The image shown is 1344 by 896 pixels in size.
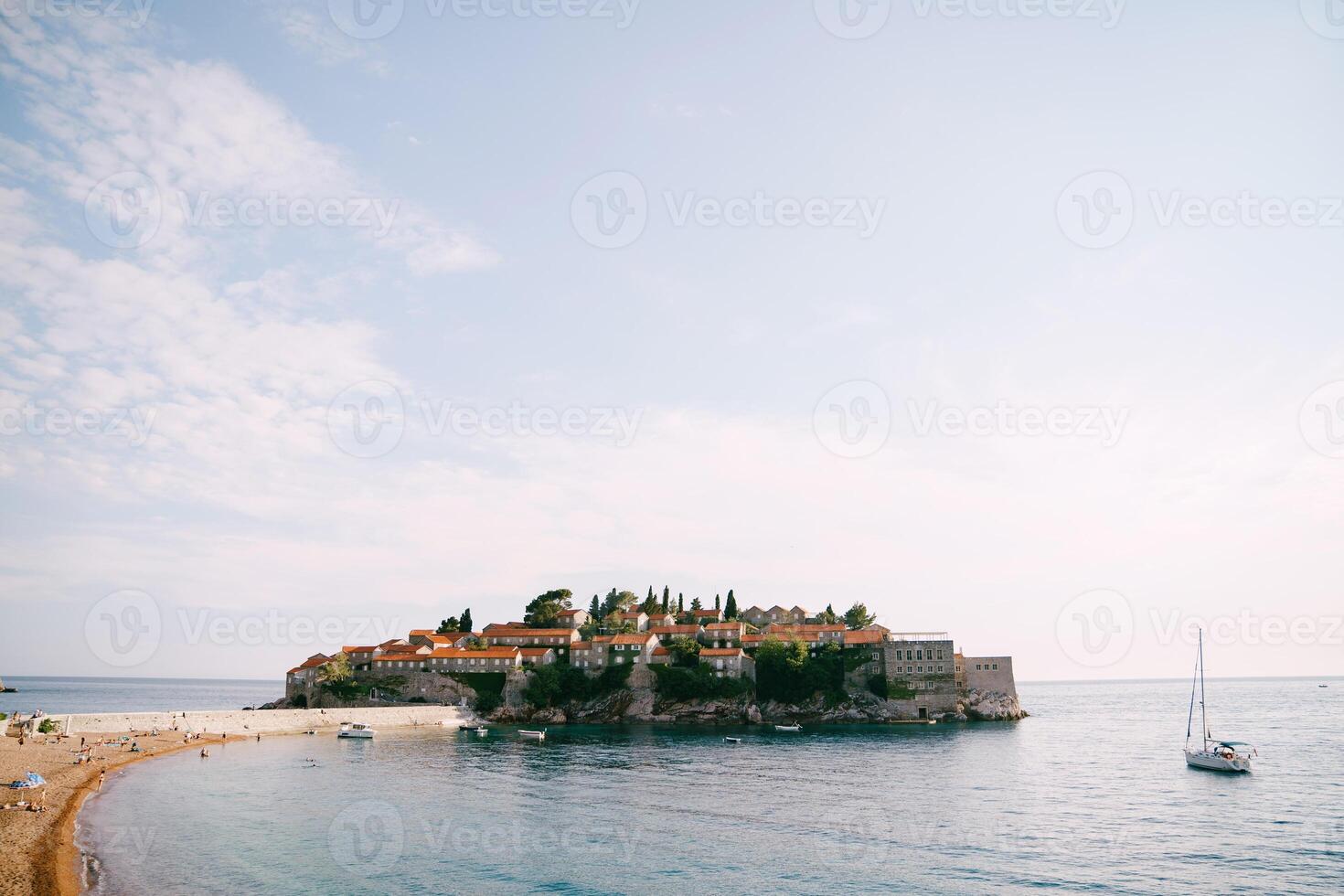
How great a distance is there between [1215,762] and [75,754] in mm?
108010

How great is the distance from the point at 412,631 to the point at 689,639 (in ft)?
184

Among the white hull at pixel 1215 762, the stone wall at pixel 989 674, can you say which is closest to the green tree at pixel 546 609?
the stone wall at pixel 989 674

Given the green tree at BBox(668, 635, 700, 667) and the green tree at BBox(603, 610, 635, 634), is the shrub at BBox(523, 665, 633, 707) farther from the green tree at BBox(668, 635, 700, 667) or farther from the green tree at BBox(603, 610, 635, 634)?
the green tree at BBox(603, 610, 635, 634)

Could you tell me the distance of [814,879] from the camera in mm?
42031

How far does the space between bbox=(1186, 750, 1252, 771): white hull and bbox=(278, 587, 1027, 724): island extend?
53.0m

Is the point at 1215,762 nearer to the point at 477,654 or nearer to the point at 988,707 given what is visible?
the point at 988,707

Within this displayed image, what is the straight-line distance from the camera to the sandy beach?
4041cm

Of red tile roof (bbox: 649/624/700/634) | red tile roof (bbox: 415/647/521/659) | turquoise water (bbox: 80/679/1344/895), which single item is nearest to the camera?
turquoise water (bbox: 80/679/1344/895)

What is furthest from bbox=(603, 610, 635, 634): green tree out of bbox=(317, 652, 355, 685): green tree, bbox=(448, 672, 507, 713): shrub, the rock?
the rock

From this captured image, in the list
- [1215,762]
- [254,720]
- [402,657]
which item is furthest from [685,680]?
[1215,762]

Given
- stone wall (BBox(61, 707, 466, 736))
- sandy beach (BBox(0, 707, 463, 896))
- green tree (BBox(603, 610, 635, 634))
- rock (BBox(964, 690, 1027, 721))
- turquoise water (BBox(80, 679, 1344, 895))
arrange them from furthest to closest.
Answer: green tree (BBox(603, 610, 635, 634)) < rock (BBox(964, 690, 1027, 721)) < stone wall (BBox(61, 707, 466, 736)) < turquoise water (BBox(80, 679, 1344, 895)) < sandy beach (BBox(0, 707, 463, 896))

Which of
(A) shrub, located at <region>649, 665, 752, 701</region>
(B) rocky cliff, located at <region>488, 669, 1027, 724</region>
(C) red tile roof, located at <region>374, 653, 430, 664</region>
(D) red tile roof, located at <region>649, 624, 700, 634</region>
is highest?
(D) red tile roof, located at <region>649, 624, 700, 634</region>

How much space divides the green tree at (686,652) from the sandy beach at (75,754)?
36136 mm

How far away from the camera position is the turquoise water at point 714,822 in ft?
138
